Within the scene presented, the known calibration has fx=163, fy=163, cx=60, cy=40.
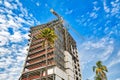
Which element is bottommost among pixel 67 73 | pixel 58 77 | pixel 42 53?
pixel 58 77

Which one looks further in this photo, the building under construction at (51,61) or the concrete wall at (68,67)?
the concrete wall at (68,67)

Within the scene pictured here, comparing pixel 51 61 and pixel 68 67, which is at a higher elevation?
pixel 68 67

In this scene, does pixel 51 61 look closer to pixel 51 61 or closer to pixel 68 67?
pixel 51 61

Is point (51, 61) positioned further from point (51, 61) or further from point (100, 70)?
point (100, 70)

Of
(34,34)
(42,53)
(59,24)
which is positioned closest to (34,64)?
(42,53)

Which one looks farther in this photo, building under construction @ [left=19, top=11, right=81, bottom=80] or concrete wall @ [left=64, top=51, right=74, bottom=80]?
concrete wall @ [left=64, top=51, right=74, bottom=80]

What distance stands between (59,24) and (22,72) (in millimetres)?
44353

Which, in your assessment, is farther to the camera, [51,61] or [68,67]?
[68,67]

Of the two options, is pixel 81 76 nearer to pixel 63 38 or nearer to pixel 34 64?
pixel 63 38

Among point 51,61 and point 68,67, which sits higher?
point 68,67

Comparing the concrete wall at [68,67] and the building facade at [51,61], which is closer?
the building facade at [51,61]

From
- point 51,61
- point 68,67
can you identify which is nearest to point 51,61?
point 51,61

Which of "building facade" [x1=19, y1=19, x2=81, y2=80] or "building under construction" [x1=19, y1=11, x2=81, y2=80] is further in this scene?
"building facade" [x1=19, y1=19, x2=81, y2=80]

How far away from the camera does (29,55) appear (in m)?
105
